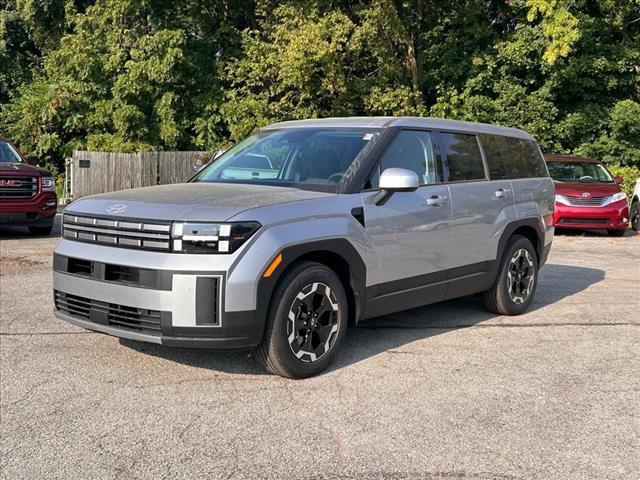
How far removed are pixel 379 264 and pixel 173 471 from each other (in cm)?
231

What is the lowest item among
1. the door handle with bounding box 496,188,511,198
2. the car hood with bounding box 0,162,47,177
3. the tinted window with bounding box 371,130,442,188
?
the car hood with bounding box 0,162,47,177

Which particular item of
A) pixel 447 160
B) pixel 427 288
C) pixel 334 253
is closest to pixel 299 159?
pixel 334 253

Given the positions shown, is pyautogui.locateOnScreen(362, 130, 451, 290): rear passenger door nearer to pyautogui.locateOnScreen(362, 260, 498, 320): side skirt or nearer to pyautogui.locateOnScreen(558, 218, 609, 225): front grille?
pyautogui.locateOnScreen(362, 260, 498, 320): side skirt

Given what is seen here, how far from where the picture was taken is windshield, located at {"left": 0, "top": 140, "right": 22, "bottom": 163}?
13.1m

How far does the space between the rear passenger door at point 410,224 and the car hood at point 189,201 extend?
1.73ft

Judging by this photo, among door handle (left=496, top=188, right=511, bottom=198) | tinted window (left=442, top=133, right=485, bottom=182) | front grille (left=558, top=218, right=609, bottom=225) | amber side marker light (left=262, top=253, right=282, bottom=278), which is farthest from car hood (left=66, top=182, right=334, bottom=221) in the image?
front grille (left=558, top=218, right=609, bottom=225)

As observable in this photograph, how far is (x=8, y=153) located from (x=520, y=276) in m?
10.3

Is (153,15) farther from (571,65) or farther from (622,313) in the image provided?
(622,313)

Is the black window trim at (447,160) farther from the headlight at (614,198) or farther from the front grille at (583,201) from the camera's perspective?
A: the headlight at (614,198)

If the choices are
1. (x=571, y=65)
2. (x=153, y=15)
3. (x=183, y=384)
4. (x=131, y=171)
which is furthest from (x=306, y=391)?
(x=153, y=15)

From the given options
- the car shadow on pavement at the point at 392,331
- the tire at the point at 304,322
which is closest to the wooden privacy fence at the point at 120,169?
the car shadow on pavement at the point at 392,331

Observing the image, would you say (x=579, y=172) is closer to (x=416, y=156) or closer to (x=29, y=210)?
(x=416, y=156)

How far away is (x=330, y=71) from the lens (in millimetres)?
22203

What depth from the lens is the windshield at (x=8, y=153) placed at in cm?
1308
